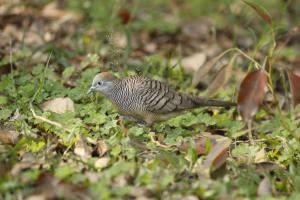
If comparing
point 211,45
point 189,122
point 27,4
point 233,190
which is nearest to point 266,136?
point 189,122

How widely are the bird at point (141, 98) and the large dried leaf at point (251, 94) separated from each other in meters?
1.52

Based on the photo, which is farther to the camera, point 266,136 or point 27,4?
point 27,4

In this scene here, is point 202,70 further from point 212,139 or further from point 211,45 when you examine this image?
point 211,45

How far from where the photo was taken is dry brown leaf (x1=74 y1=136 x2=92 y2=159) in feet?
16.4

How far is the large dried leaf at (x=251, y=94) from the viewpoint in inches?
173

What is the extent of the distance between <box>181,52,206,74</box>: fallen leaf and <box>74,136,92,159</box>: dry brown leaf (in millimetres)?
2823

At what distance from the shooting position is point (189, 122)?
241 inches

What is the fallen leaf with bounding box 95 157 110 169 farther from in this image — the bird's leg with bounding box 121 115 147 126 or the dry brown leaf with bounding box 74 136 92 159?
the bird's leg with bounding box 121 115 147 126

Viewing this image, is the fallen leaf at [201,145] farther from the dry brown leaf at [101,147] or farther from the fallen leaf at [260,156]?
the dry brown leaf at [101,147]

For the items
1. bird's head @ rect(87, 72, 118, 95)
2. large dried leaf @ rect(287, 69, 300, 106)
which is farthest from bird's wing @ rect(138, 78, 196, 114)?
large dried leaf @ rect(287, 69, 300, 106)

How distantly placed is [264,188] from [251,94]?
64cm

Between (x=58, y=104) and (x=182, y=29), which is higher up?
(x=182, y=29)

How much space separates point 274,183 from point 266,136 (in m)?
1.24

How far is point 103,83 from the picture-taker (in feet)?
19.7
